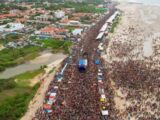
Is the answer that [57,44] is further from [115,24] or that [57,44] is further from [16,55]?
[115,24]

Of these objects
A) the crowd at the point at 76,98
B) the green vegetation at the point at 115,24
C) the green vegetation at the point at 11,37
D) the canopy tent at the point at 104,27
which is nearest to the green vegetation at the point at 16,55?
the green vegetation at the point at 11,37

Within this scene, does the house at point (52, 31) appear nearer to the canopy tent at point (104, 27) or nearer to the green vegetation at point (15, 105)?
the canopy tent at point (104, 27)

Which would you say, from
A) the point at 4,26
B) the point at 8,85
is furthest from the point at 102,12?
the point at 8,85

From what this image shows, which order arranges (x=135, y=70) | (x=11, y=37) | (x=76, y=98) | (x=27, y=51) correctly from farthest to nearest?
1. (x=11, y=37)
2. (x=27, y=51)
3. (x=135, y=70)
4. (x=76, y=98)

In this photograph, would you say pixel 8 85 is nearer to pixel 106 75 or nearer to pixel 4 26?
pixel 106 75

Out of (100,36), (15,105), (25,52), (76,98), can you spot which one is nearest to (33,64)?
(25,52)

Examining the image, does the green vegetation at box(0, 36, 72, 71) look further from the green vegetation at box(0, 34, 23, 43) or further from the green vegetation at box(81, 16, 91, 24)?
the green vegetation at box(81, 16, 91, 24)
